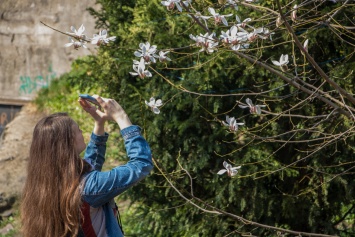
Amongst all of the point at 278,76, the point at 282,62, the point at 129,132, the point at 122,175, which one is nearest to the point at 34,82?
the point at 278,76

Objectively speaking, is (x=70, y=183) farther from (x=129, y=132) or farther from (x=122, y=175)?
(x=129, y=132)

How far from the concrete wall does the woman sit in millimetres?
9481

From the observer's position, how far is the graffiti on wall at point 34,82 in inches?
Result: 514

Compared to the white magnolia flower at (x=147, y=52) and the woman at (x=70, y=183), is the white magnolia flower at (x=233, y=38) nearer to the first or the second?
the white magnolia flower at (x=147, y=52)

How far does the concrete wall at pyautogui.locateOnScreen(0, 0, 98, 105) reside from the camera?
13.0m

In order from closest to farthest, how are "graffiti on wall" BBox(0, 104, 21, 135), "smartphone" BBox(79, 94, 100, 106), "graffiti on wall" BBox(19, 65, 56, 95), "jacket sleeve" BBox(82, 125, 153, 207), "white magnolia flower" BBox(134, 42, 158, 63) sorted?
"jacket sleeve" BBox(82, 125, 153, 207) < "smartphone" BBox(79, 94, 100, 106) < "white magnolia flower" BBox(134, 42, 158, 63) < "graffiti on wall" BBox(0, 104, 21, 135) < "graffiti on wall" BBox(19, 65, 56, 95)

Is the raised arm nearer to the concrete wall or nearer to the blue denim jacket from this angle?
the blue denim jacket

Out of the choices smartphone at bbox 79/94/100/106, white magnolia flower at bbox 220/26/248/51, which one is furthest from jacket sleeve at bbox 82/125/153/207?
white magnolia flower at bbox 220/26/248/51

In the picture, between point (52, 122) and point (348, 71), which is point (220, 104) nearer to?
point (348, 71)

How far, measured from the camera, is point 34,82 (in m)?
13.2

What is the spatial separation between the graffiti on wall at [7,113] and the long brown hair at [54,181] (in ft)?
31.3

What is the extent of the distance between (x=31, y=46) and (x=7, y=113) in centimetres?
122

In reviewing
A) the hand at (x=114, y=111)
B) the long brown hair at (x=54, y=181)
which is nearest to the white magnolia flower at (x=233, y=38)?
the hand at (x=114, y=111)

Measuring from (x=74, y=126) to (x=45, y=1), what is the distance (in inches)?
393
